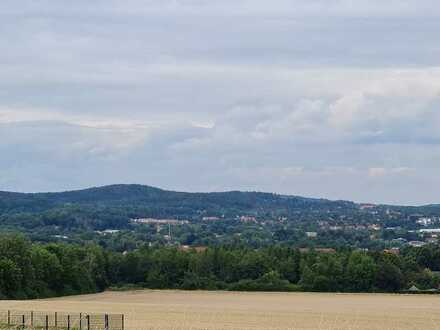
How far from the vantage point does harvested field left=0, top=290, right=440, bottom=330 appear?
79.0 m

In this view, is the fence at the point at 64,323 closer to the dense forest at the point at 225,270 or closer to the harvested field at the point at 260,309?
the harvested field at the point at 260,309

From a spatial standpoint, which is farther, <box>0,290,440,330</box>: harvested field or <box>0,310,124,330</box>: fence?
<box>0,290,440,330</box>: harvested field

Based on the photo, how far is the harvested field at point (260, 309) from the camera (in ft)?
259

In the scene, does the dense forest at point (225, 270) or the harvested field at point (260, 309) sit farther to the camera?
the dense forest at point (225, 270)

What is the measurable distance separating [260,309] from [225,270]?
179ft

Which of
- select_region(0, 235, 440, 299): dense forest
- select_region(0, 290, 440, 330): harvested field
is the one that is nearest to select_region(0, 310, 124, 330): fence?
select_region(0, 290, 440, 330): harvested field

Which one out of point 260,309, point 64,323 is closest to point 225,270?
point 260,309

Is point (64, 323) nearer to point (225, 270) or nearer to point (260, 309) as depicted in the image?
point (260, 309)

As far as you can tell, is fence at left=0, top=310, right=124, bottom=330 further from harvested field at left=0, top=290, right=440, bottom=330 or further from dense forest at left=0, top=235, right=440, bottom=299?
dense forest at left=0, top=235, right=440, bottom=299

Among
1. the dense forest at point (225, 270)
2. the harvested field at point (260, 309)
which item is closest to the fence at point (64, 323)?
the harvested field at point (260, 309)

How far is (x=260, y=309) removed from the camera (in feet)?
330

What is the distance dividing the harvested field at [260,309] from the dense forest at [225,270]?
6.26 metres

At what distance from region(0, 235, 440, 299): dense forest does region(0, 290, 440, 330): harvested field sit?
6258 mm

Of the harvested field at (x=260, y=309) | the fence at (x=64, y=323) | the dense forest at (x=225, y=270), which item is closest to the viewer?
the fence at (x=64, y=323)
